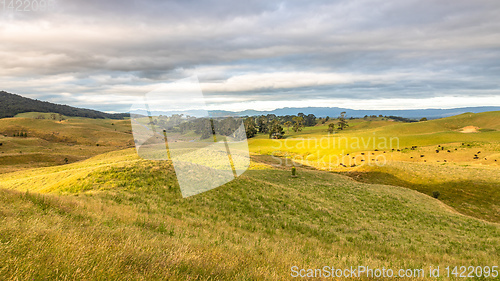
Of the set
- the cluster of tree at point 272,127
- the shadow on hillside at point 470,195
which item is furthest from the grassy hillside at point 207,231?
the cluster of tree at point 272,127

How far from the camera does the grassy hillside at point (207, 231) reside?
4414 mm

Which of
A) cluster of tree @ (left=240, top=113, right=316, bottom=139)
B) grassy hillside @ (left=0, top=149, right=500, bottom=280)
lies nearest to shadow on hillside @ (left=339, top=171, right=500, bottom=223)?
grassy hillside @ (left=0, top=149, right=500, bottom=280)

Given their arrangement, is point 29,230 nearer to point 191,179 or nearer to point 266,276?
point 266,276

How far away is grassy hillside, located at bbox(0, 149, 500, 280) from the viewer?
4.41 meters

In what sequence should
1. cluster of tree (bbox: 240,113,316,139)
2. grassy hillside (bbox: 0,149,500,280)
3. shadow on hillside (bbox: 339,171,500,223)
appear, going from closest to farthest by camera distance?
grassy hillside (bbox: 0,149,500,280), shadow on hillside (bbox: 339,171,500,223), cluster of tree (bbox: 240,113,316,139)

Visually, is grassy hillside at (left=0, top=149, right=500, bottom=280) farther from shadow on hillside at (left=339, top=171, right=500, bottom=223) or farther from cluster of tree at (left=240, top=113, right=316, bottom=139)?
cluster of tree at (left=240, top=113, right=316, bottom=139)

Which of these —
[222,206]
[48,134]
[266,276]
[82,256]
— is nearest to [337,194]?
[222,206]

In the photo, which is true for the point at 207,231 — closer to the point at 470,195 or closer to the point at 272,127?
the point at 470,195

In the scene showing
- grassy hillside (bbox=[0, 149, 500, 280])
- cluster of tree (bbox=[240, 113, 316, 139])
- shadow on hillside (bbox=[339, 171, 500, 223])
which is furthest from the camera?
cluster of tree (bbox=[240, 113, 316, 139])

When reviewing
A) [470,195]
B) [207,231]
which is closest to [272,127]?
[470,195]

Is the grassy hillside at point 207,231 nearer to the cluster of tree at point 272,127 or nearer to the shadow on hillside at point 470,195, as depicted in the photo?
the shadow on hillside at point 470,195

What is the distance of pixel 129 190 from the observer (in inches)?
647

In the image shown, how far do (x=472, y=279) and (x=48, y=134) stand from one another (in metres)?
154

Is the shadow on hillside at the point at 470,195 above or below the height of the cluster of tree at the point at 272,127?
below
